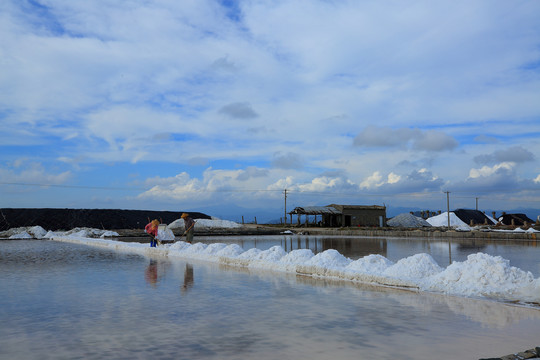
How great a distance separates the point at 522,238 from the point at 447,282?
1008 inches

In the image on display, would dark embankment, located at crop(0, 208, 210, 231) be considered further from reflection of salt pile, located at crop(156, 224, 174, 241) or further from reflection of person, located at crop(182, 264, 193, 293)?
reflection of person, located at crop(182, 264, 193, 293)

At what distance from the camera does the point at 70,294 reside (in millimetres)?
8461

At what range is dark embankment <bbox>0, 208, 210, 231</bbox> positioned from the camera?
46.9 metres

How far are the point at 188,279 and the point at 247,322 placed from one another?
469 centimetres

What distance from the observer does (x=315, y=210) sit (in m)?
48.6

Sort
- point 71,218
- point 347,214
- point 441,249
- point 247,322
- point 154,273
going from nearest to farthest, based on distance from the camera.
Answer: point 247,322 → point 154,273 → point 441,249 → point 347,214 → point 71,218

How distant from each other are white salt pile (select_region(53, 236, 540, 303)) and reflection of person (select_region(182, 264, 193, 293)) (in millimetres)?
1672

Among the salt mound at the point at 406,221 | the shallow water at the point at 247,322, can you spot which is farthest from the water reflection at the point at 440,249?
the salt mound at the point at 406,221

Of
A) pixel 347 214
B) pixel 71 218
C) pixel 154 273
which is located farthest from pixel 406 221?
pixel 154 273

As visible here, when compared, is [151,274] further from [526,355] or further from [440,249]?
[440,249]

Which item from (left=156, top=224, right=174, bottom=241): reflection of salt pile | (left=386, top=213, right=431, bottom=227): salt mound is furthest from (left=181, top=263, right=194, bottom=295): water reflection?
(left=386, top=213, right=431, bottom=227): salt mound

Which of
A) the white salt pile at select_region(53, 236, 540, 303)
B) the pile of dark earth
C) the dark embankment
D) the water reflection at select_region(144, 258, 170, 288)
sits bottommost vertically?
the water reflection at select_region(144, 258, 170, 288)

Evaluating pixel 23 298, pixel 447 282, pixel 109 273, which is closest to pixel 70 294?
pixel 23 298

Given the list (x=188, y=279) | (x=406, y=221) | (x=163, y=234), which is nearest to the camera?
(x=188, y=279)
